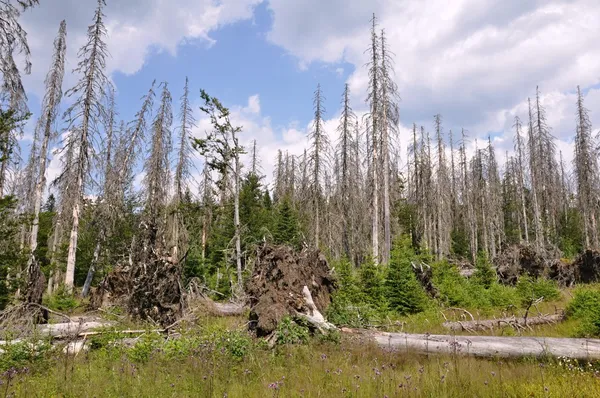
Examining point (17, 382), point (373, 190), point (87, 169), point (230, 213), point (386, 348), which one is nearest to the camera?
point (17, 382)

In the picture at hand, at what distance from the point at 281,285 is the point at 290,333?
1.51 meters

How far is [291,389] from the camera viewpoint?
4.99 m

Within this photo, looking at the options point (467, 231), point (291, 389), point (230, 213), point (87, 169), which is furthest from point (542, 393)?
point (467, 231)

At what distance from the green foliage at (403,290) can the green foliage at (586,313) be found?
404 centimetres

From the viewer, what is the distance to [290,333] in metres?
7.50

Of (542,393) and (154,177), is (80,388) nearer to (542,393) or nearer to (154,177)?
(542,393)

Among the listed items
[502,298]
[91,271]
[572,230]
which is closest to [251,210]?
[91,271]

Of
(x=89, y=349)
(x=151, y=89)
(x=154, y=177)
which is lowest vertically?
(x=89, y=349)

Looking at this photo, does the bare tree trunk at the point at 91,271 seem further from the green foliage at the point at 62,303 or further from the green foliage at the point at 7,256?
the green foliage at the point at 7,256

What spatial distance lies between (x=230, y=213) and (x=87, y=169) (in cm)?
860

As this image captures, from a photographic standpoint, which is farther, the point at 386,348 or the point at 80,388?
the point at 386,348

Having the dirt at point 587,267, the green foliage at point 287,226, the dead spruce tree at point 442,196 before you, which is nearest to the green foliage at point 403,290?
the dirt at point 587,267

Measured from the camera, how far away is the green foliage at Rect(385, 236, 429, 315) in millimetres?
12461

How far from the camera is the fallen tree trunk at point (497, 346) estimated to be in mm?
6387
